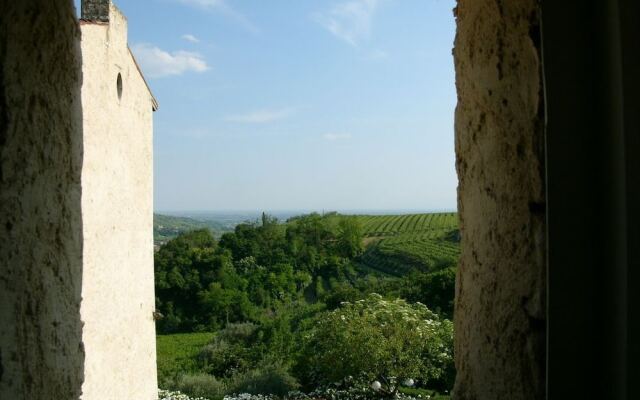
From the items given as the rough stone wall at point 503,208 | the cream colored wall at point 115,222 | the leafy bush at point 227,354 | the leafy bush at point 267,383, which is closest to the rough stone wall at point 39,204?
the rough stone wall at point 503,208

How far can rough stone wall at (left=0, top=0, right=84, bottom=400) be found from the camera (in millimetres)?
1809

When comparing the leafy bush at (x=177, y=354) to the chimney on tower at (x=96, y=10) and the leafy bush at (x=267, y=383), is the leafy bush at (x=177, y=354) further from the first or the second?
the chimney on tower at (x=96, y=10)

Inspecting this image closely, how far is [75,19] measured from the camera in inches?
86.2

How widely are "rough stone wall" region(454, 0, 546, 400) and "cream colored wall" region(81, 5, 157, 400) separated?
222 inches

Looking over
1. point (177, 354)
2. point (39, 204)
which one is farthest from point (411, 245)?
→ point (39, 204)

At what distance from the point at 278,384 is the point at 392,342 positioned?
439 centimetres

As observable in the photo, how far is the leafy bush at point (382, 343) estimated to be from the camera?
40.4 ft

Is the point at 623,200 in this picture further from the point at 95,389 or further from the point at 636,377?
the point at 95,389

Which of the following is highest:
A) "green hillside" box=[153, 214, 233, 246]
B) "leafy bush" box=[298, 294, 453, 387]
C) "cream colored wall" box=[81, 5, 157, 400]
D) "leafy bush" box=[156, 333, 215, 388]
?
"cream colored wall" box=[81, 5, 157, 400]

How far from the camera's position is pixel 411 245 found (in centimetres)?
3572

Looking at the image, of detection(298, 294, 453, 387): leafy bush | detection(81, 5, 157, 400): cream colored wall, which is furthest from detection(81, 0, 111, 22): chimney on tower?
detection(298, 294, 453, 387): leafy bush

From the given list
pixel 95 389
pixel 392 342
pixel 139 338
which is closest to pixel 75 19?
pixel 95 389

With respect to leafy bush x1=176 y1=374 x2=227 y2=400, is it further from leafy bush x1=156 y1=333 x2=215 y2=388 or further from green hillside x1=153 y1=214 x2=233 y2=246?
green hillside x1=153 y1=214 x2=233 y2=246

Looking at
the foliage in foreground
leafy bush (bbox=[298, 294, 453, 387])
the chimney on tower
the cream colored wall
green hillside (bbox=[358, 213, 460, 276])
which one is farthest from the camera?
green hillside (bbox=[358, 213, 460, 276])
